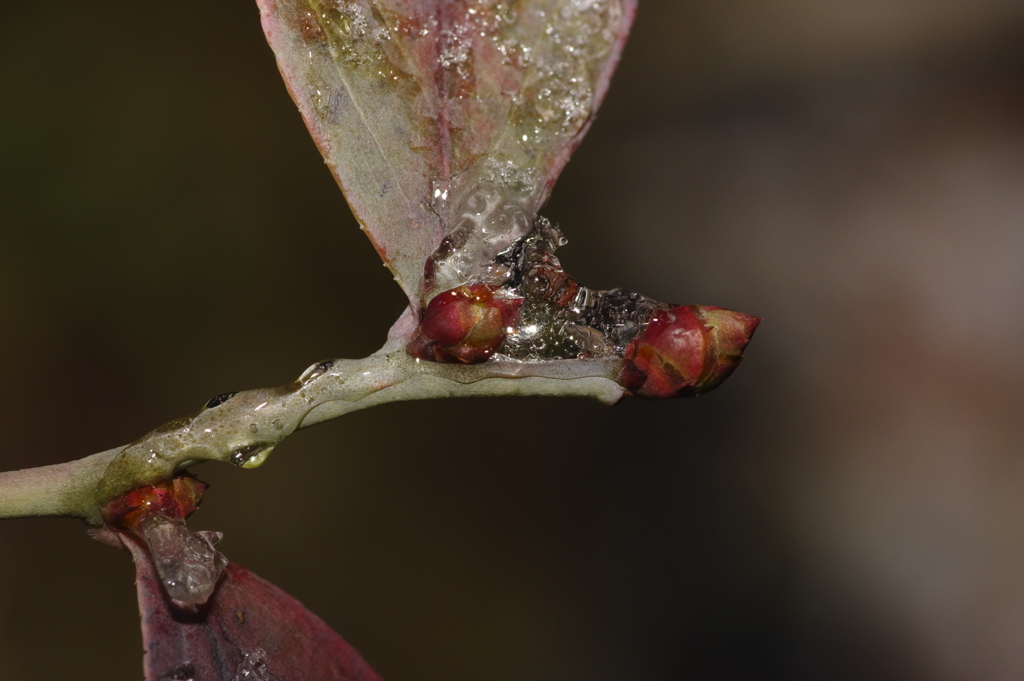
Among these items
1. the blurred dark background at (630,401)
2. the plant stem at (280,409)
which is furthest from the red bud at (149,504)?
the blurred dark background at (630,401)

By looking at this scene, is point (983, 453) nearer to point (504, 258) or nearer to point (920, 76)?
point (920, 76)

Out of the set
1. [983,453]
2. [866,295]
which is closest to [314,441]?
[866,295]

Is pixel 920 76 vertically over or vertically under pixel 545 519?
over

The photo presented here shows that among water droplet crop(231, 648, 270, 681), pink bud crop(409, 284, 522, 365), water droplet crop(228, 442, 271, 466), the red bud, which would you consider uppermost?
pink bud crop(409, 284, 522, 365)

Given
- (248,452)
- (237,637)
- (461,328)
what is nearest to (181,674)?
(237,637)

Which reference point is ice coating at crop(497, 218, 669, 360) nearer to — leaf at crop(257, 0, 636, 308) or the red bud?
leaf at crop(257, 0, 636, 308)

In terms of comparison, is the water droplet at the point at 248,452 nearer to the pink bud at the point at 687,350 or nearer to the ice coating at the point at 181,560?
the ice coating at the point at 181,560

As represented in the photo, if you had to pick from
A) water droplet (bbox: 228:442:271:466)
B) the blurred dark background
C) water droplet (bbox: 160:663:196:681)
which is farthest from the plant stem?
the blurred dark background
